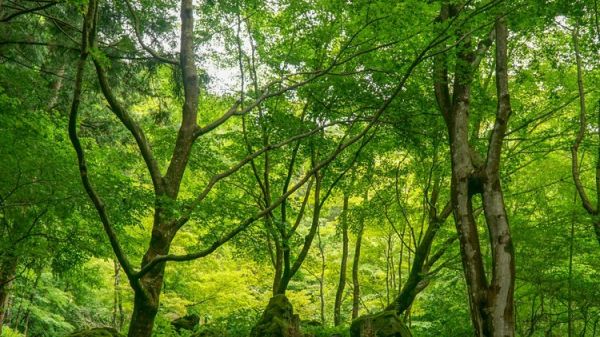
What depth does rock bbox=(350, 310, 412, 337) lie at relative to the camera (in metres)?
8.83

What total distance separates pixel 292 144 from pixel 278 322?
12.1 ft

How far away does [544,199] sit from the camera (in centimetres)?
1127

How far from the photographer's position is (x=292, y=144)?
9781 millimetres

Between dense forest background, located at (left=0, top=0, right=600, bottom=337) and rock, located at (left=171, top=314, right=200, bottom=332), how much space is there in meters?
0.17

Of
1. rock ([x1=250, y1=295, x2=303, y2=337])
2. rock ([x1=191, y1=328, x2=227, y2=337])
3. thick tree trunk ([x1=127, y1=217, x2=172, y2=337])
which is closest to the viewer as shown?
thick tree trunk ([x1=127, y1=217, x2=172, y2=337])

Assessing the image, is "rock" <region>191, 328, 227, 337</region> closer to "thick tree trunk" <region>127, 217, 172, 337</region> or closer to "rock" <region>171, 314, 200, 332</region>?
"thick tree trunk" <region>127, 217, 172, 337</region>


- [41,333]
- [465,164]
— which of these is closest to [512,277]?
[465,164]

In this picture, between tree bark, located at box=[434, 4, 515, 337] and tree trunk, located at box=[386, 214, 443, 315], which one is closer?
tree bark, located at box=[434, 4, 515, 337]

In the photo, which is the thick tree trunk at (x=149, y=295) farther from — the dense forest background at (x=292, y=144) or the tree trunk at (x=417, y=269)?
the tree trunk at (x=417, y=269)

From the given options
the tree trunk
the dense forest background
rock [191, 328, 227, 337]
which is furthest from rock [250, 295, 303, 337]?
the tree trunk

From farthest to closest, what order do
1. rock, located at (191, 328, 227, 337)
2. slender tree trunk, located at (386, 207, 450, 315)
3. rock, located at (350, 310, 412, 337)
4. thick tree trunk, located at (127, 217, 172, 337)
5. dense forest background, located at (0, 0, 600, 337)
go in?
slender tree trunk, located at (386, 207, 450, 315), rock, located at (191, 328, 227, 337), rock, located at (350, 310, 412, 337), dense forest background, located at (0, 0, 600, 337), thick tree trunk, located at (127, 217, 172, 337)

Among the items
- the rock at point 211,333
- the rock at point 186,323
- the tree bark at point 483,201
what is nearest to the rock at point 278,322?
the rock at point 211,333

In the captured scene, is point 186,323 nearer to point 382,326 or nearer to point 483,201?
point 382,326

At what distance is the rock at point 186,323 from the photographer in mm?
13997
